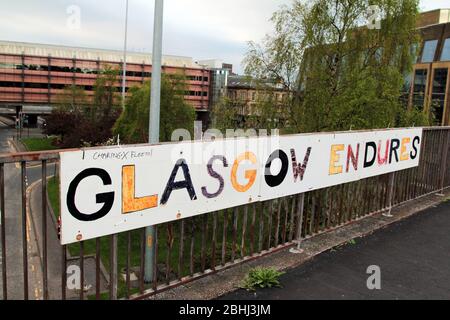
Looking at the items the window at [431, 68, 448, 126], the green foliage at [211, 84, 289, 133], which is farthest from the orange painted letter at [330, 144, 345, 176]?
the window at [431, 68, 448, 126]

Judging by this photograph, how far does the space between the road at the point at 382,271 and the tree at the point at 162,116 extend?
17.6 m

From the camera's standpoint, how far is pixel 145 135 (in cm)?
2250

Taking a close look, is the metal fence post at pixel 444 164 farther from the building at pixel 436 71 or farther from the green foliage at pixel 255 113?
the building at pixel 436 71

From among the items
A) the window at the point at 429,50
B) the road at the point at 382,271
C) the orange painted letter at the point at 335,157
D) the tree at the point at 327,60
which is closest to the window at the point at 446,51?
the window at the point at 429,50

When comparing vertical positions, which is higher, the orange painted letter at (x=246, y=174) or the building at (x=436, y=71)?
the building at (x=436, y=71)

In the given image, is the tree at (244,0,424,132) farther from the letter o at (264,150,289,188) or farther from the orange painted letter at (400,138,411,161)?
the letter o at (264,150,289,188)

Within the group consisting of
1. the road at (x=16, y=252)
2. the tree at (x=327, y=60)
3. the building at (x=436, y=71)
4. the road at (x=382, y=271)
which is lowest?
the road at (x=16, y=252)

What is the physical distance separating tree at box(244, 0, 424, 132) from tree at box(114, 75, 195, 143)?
10.2 metres

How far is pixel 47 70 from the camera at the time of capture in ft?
275

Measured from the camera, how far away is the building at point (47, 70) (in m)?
80.4
